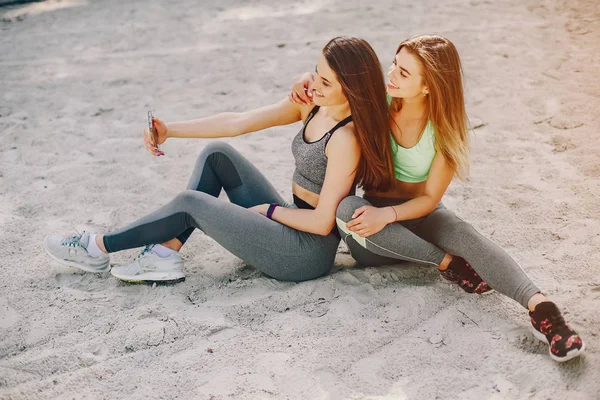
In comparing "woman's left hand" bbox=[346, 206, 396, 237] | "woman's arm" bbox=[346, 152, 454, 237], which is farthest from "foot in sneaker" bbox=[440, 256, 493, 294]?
"woman's left hand" bbox=[346, 206, 396, 237]

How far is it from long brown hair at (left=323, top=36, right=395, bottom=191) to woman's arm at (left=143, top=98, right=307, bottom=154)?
45cm

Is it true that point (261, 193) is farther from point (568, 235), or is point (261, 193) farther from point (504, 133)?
point (504, 133)

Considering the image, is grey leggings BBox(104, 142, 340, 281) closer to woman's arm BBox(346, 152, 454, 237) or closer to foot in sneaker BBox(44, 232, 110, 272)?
foot in sneaker BBox(44, 232, 110, 272)

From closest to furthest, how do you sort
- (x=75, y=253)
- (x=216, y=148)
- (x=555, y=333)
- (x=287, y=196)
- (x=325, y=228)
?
(x=555, y=333), (x=325, y=228), (x=75, y=253), (x=216, y=148), (x=287, y=196)

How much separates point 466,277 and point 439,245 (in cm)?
16

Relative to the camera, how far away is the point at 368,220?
85.1 inches

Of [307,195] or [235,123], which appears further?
[235,123]

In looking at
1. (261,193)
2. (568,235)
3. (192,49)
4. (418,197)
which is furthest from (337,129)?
(192,49)

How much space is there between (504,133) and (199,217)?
216 cm

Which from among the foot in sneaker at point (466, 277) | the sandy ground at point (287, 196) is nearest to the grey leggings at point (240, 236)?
the sandy ground at point (287, 196)

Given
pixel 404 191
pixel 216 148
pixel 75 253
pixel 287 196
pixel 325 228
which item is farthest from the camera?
pixel 287 196

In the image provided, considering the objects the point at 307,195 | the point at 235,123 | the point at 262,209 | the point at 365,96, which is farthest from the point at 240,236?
the point at 365,96

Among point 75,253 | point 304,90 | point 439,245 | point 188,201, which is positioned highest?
point 304,90

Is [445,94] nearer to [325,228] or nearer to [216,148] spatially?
[325,228]
